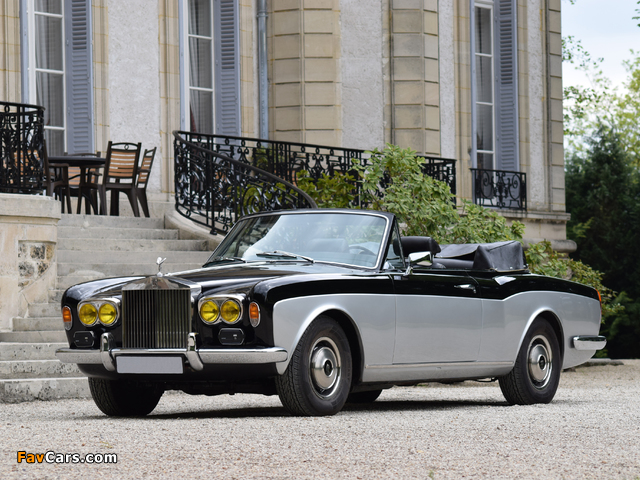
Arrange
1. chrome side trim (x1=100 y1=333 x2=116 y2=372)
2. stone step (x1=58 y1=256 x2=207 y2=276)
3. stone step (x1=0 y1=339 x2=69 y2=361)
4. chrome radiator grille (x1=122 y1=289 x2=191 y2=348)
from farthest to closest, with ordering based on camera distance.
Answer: stone step (x1=58 y1=256 x2=207 y2=276)
stone step (x1=0 y1=339 x2=69 y2=361)
chrome side trim (x1=100 y1=333 x2=116 y2=372)
chrome radiator grille (x1=122 y1=289 x2=191 y2=348)

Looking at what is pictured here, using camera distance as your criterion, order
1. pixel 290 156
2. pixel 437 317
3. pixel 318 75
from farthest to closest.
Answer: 1. pixel 318 75
2. pixel 290 156
3. pixel 437 317

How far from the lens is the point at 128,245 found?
13625mm

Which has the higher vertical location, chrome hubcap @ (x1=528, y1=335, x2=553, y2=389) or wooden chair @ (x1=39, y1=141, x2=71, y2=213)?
wooden chair @ (x1=39, y1=141, x2=71, y2=213)

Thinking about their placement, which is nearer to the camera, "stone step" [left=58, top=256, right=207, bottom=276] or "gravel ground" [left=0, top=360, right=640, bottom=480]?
"gravel ground" [left=0, top=360, right=640, bottom=480]

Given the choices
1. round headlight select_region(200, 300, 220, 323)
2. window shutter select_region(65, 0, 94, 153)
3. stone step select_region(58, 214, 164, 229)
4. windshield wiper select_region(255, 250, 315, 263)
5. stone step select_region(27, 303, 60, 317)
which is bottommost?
stone step select_region(27, 303, 60, 317)

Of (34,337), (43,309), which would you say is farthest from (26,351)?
(43,309)

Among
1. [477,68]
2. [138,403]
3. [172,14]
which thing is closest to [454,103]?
[477,68]

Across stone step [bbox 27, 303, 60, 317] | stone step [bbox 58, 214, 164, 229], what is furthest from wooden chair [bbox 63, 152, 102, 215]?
stone step [bbox 27, 303, 60, 317]

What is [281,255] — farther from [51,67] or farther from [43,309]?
[51,67]

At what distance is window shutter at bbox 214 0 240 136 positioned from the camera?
18312 millimetres

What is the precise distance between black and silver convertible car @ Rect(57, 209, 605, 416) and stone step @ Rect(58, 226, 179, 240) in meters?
5.17

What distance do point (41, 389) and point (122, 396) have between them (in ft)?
6.45

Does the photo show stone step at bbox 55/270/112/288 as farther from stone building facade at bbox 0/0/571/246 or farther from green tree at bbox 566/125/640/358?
green tree at bbox 566/125/640/358

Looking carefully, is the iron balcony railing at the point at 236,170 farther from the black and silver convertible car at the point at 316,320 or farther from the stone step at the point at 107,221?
the black and silver convertible car at the point at 316,320
